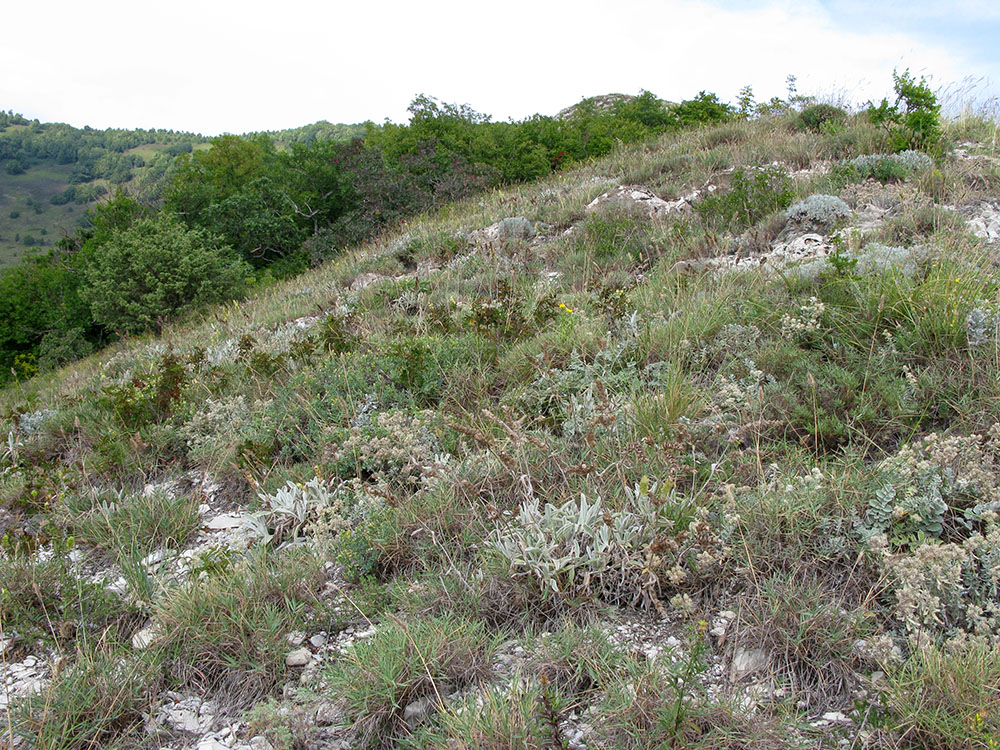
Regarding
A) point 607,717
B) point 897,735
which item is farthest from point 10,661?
point 897,735

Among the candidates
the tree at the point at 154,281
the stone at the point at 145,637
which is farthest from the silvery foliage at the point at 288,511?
the tree at the point at 154,281

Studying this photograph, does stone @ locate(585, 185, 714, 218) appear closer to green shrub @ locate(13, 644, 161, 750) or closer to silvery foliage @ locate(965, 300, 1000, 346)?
silvery foliage @ locate(965, 300, 1000, 346)

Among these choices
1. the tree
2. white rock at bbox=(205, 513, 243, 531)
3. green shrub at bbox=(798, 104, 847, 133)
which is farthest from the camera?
the tree

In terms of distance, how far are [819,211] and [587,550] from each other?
16.5 feet

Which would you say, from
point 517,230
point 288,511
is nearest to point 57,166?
point 517,230

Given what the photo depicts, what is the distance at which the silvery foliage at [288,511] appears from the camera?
3.09 meters

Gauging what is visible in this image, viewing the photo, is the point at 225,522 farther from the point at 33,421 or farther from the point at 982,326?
the point at 982,326

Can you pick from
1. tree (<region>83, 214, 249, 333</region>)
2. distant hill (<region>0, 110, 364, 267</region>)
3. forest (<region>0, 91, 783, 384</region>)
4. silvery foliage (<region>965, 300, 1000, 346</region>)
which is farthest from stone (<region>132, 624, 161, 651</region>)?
distant hill (<region>0, 110, 364, 267</region>)

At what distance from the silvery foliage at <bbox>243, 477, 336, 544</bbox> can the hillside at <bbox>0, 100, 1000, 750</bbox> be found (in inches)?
0.8

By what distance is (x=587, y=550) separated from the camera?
227 cm

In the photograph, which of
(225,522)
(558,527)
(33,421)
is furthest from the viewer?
(33,421)

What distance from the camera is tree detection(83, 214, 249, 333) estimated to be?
1642 cm

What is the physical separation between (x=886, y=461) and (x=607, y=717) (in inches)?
63.8

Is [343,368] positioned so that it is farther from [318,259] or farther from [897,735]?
[318,259]
